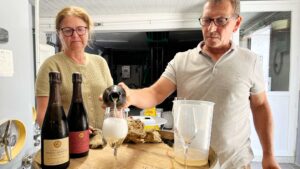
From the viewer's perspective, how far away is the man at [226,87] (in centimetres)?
104

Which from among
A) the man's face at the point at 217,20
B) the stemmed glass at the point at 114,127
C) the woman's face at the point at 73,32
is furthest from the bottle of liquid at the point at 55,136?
the man's face at the point at 217,20

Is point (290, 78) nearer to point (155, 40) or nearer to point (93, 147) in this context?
point (155, 40)

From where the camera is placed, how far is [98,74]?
1.31 m

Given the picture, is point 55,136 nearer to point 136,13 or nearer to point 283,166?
point 136,13

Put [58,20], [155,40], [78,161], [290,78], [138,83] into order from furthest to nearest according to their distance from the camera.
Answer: [138,83] → [155,40] → [290,78] → [58,20] → [78,161]

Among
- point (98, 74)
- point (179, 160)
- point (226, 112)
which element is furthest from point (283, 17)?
point (179, 160)

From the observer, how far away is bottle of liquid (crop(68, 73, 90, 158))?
2.21ft

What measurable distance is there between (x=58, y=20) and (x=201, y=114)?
3.32ft

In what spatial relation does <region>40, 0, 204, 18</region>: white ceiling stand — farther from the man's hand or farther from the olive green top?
the man's hand

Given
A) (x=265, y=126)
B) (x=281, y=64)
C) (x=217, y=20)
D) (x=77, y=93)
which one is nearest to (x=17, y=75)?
(x=77, y=93)

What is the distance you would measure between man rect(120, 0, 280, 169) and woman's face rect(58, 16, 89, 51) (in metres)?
0.50

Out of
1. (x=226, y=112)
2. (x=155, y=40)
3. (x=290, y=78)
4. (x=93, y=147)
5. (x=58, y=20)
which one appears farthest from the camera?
(x=155, y=40)

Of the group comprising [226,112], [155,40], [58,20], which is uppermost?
[155,40]

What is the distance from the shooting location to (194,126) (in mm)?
688
